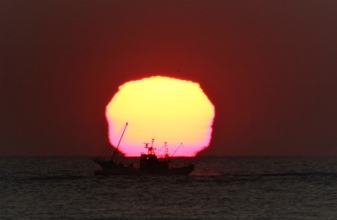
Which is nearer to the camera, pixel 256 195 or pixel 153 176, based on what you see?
pixel 256 195

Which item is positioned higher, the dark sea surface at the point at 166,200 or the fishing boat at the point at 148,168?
the fishing boat at the point at 148,168

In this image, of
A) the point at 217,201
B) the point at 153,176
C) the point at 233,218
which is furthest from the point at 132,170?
the point at 233,218

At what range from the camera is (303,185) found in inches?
4117

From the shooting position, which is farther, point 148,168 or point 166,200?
point 148,168

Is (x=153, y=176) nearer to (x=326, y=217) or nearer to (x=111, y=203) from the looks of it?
(x=111, y=203)

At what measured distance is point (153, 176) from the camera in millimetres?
115875

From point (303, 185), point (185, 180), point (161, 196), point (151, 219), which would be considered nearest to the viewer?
point (151, 219)

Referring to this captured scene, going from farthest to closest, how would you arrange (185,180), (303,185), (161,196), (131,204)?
(185,180) → (303,185) → (161,196) → (131,204)

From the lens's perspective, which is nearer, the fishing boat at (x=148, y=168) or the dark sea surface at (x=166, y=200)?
the dark sea surface at (x=166, y=200)

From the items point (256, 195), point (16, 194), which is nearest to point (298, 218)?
point (256, 195)

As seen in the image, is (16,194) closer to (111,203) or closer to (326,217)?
(111,203)

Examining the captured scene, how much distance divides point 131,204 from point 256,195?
1776 centimetres

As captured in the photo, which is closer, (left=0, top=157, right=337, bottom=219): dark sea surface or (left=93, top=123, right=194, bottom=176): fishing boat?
(left=0, top=157, right=337, bottom=219): dark sea surface

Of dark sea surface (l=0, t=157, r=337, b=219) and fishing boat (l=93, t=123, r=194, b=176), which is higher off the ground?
fishing boat (l=93, t=123, r=194, b=176)
